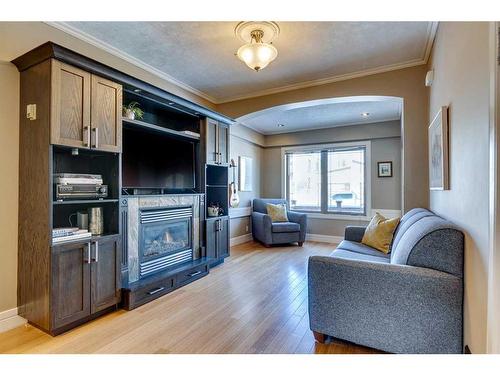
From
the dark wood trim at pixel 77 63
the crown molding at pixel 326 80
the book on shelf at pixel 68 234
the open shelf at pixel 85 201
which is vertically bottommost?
the book on shelf at pixel 68 234

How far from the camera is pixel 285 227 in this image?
5.15 m

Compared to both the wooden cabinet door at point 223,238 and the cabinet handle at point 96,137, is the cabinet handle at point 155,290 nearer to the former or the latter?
the wooden cabinet door at point 223,238

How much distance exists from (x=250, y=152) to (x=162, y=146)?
3.07 metres

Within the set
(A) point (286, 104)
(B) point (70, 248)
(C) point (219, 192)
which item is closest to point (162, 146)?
(C) point (219, 192)

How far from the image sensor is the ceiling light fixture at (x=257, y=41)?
236cm

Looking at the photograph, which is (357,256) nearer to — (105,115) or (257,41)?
(257,41)

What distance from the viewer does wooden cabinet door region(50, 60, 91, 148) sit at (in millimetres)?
1993

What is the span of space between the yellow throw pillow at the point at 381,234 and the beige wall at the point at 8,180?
11.5 ft

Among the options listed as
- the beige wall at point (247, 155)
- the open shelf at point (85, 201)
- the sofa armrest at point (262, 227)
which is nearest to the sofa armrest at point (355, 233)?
the sofa armrest at point (262, 227)

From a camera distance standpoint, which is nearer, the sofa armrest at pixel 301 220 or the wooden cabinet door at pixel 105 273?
the wooden cabinet door at pixel 105 273

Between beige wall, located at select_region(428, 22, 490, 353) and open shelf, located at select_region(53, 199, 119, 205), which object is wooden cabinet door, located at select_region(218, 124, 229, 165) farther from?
beige wall, located at select_region(428, 22, 490, 353)

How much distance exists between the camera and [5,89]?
6.98 feet
